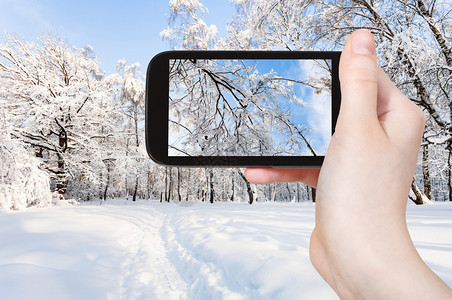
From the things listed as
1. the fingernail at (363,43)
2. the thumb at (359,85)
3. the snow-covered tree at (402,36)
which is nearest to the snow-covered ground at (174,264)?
the thumb at (359,85)

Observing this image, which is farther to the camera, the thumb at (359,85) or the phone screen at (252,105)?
the phone screen at (252,105)

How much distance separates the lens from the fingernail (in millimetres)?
914

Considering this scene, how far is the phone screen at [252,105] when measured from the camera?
1.44m

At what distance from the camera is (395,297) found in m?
0.71

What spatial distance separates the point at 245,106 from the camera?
75.2 inches

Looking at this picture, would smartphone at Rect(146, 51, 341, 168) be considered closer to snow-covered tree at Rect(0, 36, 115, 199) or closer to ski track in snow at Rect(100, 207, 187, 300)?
ski track in snow at Rect(100, 207, 187, 300)

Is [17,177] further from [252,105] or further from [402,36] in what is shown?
[402,36]

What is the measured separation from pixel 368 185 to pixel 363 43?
528 millimetres

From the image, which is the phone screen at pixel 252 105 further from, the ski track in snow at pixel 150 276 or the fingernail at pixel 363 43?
the ski track in snow at pixel 150 276

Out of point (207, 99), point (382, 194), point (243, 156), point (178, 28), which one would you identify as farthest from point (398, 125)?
point (178, 28)

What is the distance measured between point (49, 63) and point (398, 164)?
1333cm

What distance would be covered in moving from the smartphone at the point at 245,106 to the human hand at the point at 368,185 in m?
0.41

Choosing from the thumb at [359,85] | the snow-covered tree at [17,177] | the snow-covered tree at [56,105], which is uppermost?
the snow-covered tree at [56,105]

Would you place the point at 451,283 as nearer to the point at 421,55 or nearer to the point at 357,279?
the point at 357,279
